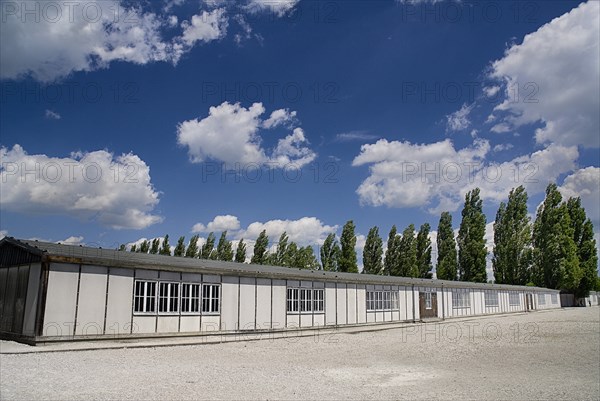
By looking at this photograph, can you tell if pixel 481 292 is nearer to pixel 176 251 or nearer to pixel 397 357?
pixel 397 357

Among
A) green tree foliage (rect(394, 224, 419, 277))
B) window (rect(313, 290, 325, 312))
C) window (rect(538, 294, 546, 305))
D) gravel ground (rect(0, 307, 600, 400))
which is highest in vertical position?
green tree foliage (rect(394, 224, 419, 277))

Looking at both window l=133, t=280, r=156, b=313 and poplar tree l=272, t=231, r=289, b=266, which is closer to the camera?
window l=133, t=280, r=156, b=313

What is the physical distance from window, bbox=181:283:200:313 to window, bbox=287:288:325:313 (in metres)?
5.28

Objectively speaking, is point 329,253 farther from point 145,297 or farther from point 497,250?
point 145,297

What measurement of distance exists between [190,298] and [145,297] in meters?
1.99

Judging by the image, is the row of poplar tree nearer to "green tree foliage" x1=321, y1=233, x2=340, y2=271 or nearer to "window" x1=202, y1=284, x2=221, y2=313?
"green tree foliage" x1=321, y1=233, x2=340, y2=271

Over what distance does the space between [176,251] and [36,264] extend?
181 feet

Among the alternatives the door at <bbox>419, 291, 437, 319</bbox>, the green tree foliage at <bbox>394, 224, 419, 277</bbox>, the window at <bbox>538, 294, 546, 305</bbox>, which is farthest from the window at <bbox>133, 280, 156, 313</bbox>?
the window at <bbox>538, 294, 546, 305</bbox>

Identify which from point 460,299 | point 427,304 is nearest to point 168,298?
point 427,304

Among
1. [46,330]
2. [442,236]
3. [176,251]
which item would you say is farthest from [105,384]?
[176,251]

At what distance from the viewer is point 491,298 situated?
42562 mm

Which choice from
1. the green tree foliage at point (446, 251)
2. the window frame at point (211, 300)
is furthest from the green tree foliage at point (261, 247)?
the window frame at point (211, 300)

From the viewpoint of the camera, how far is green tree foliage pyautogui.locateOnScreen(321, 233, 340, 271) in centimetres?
6113

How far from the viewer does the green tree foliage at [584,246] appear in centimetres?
5866
